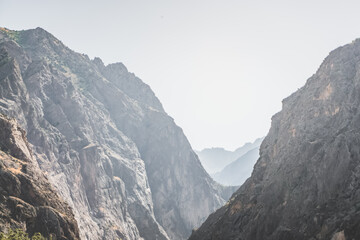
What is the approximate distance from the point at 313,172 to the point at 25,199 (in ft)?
179

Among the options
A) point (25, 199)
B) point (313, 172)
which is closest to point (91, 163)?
point (25, 199)

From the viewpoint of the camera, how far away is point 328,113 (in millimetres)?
73125

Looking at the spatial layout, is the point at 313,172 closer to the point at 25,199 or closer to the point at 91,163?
the point at 25,199

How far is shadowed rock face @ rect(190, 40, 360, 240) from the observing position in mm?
50219

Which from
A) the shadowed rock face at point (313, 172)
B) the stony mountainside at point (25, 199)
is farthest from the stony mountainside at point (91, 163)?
the shadowed rock face at point (313, 172)

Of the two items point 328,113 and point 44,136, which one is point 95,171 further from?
point 328,113

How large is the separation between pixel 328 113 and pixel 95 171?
324ft

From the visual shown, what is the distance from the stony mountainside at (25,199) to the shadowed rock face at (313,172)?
3339cm

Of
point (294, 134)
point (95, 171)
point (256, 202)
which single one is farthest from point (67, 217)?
point (95, 171)

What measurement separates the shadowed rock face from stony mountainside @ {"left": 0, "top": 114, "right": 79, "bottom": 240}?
3339cm

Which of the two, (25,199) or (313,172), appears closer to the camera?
(25,199)


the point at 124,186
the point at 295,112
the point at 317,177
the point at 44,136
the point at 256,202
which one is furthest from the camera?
the point at 124,186

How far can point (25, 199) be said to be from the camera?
197 ft

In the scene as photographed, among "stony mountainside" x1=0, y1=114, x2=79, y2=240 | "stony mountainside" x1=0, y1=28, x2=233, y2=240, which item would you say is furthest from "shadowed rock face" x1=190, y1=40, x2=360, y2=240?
"stony mountainside" x1=0, y1=28, x2=233, y2=240
